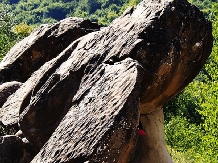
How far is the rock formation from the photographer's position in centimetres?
759

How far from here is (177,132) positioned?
28.1 meters

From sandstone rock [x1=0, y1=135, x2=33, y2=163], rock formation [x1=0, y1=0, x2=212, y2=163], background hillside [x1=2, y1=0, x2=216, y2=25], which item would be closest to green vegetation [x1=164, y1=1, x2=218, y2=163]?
rock formation [x1=0, y1=0, x2=212, y2=163]

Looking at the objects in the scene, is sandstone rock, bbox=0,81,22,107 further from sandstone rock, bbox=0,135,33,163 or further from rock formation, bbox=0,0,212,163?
sandstone rock, bbox=0,135,33,163

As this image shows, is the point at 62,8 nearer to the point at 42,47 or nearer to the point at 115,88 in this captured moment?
the point at 42,47

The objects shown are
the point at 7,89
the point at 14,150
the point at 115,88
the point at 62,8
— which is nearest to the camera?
the point at 115,88

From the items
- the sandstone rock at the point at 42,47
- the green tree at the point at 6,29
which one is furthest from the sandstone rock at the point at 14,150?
the green tree at the point at 6,29

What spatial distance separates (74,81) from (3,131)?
260cm

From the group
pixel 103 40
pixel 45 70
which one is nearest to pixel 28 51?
pixel 45 70

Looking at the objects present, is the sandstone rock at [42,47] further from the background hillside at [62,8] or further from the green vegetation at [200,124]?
the background hillside at [62,8]

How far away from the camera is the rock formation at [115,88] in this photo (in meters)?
7.59

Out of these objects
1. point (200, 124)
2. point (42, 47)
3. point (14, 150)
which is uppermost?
point (42, 47)

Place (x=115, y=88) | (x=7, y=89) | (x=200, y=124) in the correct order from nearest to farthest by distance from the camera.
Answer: (x=115, y=88), (x=7, y=89), (x=200, y=124)

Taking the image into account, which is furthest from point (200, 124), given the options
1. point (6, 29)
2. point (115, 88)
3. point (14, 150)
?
point (6, 29)

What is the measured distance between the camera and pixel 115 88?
8031 mm
